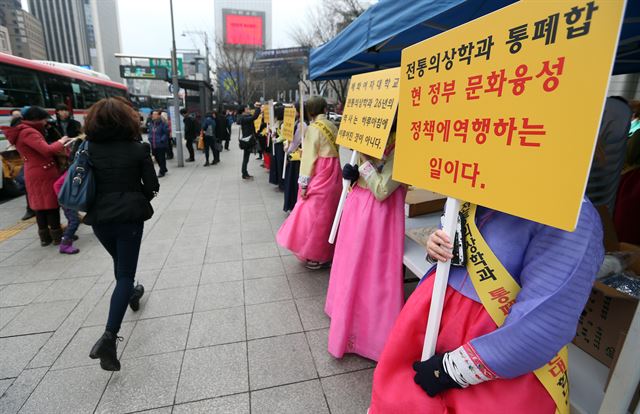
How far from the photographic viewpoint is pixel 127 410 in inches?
79.4

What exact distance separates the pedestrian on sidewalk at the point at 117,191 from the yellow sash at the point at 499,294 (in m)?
2.20

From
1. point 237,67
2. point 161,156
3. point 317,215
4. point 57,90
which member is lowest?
point 161,156

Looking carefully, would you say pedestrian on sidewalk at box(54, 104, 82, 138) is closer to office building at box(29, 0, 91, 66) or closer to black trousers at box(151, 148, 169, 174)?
black trousers at box(151, 148, 169, 174)

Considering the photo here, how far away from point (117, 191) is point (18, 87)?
29.1 feet

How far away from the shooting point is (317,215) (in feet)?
11.8

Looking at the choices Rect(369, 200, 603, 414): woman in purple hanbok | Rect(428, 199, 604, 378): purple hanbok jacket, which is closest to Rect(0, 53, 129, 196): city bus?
Rect(369, 200, 603, 414): woman in purple hanbok

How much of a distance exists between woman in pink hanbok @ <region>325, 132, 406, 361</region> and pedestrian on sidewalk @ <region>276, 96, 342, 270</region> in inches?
48.0

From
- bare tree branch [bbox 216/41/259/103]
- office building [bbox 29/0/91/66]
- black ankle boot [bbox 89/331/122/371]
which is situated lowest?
black ankle boot [bbox 89/331/122/371]

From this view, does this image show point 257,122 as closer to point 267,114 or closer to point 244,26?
point 267,114

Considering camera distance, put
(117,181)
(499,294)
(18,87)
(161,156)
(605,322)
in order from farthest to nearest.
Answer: (161,156), (18,87), (117,181), (605,322), (499,294)

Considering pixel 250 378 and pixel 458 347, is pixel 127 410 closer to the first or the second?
pixel 250 378

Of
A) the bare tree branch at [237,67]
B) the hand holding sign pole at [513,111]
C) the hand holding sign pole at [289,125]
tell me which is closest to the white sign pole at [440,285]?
the hand holding sign pole at [513,111]

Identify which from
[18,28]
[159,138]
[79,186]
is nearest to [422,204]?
[79,186]

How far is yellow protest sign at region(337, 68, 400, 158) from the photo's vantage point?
6.82 ft
